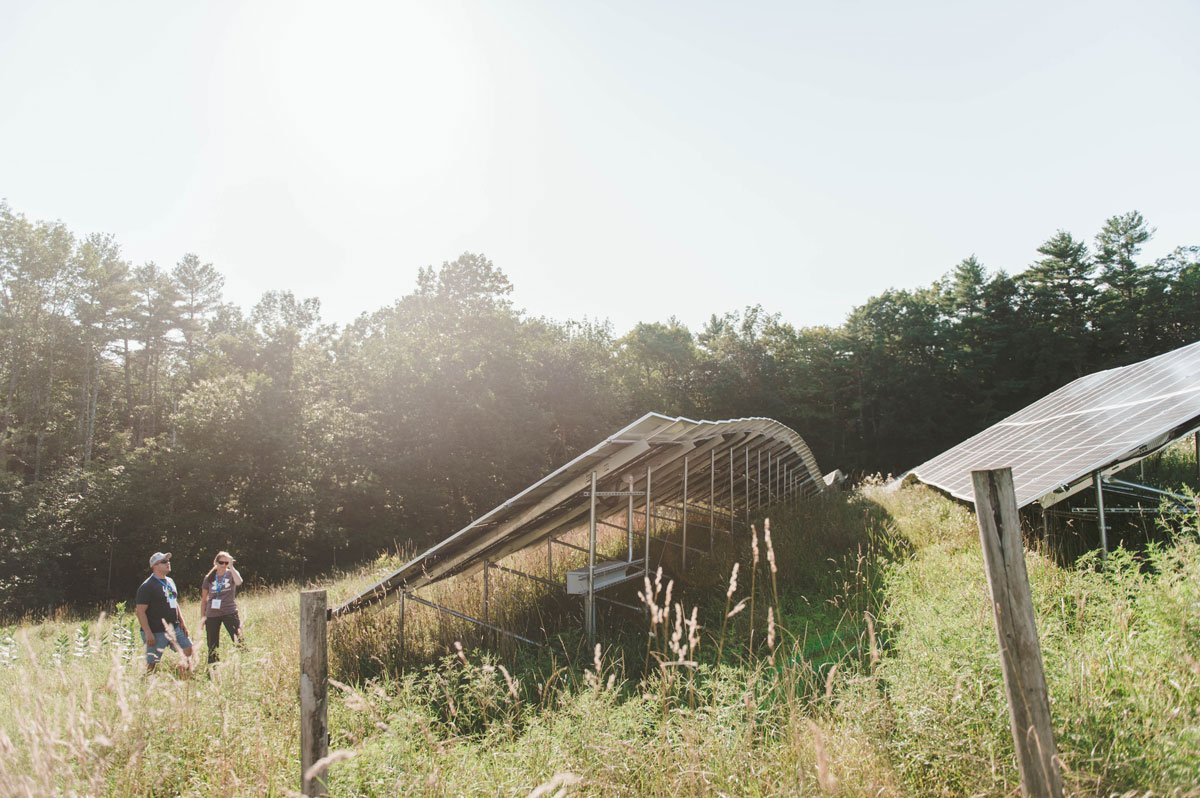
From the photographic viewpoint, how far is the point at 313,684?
3.07 m

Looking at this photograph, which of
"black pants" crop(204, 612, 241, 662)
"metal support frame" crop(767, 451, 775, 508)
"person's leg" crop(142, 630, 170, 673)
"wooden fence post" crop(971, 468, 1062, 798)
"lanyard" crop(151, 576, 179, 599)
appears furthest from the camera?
"metal support frame" crop(767, 451, 775, 508)

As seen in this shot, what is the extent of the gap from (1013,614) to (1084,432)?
6.49 meters

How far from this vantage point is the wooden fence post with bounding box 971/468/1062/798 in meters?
2.47

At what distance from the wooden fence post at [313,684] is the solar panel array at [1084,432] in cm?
398

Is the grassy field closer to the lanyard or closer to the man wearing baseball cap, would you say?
the man wearing baseball cap

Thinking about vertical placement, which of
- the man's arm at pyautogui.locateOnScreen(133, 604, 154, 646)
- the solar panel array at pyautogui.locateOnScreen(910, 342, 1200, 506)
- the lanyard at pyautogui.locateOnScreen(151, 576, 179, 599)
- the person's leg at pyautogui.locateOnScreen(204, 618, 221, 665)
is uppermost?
the solar panel array at pyautogui.locateOnScreen(910, 342, 1200, 506)

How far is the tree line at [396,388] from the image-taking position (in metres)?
24.4

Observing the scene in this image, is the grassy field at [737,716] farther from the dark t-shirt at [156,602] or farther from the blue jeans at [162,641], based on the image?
the dark t-shirt at [156,602]

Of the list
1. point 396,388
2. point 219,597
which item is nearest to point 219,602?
point 219,597

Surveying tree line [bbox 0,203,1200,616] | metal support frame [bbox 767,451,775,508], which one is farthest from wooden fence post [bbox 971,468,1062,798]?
tree line [bbox 0,203,1200,616]

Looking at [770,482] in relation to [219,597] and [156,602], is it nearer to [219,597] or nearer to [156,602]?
[219,597]

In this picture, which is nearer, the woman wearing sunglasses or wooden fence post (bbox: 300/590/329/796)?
wooden fence post (bbox: 300/590/329/796)

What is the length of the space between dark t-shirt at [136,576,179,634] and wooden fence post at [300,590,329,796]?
18.7ft

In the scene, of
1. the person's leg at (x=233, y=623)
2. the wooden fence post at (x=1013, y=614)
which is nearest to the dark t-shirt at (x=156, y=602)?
the person's leg at (x=233, y=623)
